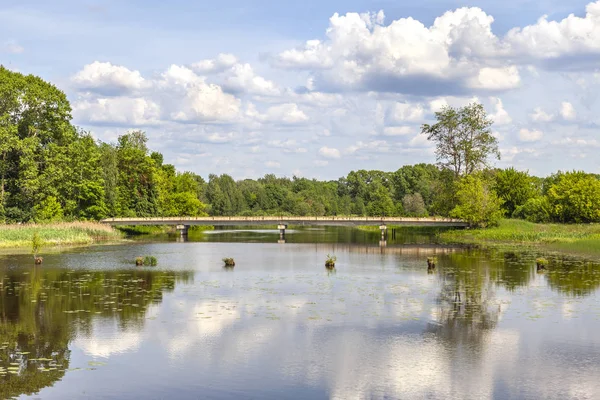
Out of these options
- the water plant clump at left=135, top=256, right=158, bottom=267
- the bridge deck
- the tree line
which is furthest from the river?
the bridge deck

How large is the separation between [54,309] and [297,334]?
13809 mm

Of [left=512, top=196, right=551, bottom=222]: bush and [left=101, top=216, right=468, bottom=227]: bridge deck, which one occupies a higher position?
[left=512, top=196, right=551, bottom=222]: bush

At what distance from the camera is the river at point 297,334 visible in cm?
2072

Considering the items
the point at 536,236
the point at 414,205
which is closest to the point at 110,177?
the point at 536,236

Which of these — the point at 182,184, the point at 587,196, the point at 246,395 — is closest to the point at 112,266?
the point at 246,395

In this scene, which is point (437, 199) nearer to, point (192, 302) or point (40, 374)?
point (192, 302)

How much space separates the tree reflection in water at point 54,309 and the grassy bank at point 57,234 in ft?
84.1

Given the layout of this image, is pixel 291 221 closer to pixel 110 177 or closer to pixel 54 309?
pixel 110 177

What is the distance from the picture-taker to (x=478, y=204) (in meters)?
101

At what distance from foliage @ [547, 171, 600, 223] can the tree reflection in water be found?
68574mm

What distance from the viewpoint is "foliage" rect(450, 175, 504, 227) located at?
101125mm

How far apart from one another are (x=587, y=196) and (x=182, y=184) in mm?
93165

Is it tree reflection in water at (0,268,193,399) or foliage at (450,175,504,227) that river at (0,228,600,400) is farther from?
foliage at (450,175,504,227)

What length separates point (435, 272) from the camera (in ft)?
169
